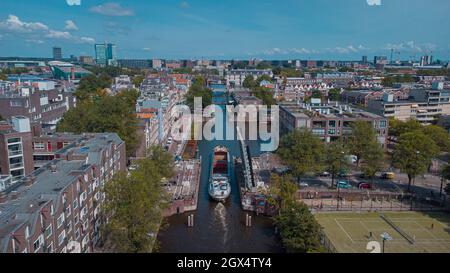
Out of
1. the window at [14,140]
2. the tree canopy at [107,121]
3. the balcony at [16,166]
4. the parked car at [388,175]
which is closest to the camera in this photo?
the window at [14,140]

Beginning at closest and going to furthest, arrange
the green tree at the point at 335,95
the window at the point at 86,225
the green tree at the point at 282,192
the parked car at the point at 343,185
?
the window at the point at 86,225
the green tree at the point at 282,192
the parked car at the point at 343,185
the green tree at the point at 335,95

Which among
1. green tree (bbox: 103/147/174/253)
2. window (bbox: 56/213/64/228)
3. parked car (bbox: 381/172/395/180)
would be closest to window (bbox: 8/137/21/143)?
green tree (bbox: 103/147/174/253)

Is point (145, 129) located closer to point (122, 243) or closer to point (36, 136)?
point (36, 136)

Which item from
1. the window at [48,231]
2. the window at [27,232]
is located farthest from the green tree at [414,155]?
the window at [27,232]

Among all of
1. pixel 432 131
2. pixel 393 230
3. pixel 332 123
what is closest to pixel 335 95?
pixel 432 131

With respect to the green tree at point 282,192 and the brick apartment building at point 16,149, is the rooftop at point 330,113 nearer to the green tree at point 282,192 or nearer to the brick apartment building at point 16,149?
the green tree at point 282,192
